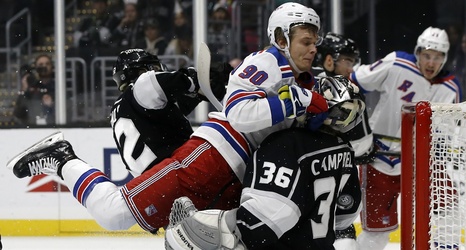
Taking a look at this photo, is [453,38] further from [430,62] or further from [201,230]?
[201,230]

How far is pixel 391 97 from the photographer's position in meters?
5.28

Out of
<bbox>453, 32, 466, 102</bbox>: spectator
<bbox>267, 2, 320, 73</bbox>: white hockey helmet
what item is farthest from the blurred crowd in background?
<bbox>267, 2, 320, 73</bbox>: white hockey helmet

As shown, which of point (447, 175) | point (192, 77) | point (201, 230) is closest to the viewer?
point (201, 230)

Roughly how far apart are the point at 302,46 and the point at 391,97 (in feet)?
6.66

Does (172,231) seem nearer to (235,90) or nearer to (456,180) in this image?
(235,90)

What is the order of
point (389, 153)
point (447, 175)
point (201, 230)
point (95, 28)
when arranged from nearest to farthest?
point (201, 230) < point (447, 175) < point (389, 153) < point (95, 28)

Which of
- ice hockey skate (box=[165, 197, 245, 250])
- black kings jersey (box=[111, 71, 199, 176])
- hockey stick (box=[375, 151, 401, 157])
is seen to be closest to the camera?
ice hockey skate (box=[165, 197, 245, 250])

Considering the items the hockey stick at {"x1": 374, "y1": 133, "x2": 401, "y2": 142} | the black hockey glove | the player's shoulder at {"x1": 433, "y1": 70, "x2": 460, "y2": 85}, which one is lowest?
the black hockey glove

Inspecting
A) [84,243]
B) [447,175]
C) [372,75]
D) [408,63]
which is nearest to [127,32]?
[84,243]

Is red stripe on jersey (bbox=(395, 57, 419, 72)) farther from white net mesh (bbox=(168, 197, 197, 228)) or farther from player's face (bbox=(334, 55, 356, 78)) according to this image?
white net mesh (bbox=(168, 197, 197, 228))

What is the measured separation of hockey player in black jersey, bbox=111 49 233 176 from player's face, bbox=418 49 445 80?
65.7 inches

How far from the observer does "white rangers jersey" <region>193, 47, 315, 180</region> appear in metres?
3.12

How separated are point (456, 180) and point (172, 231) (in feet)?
3.81

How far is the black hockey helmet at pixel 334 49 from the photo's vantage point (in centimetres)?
480
